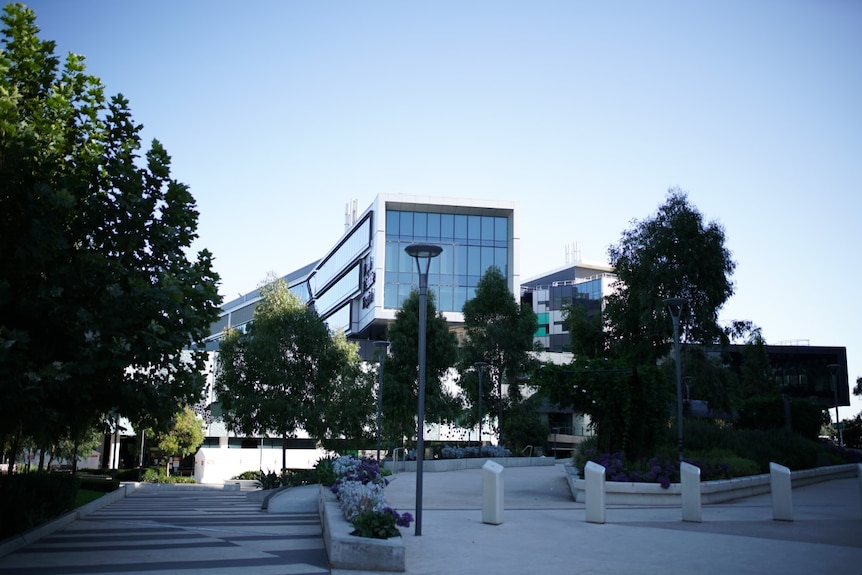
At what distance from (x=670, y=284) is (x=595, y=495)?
24997 millimetres

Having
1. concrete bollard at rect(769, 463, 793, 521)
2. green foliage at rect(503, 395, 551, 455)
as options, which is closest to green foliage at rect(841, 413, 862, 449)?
green foliage at rect(503, 395, 551, 455)

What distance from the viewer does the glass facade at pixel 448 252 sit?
6075 cm

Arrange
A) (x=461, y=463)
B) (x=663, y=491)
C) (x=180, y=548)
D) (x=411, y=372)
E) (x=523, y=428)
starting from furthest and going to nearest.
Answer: (x=523, y=428), (x=411, y=372), (x=461, y=463), (x=663, y=491), (x=180, y=548)

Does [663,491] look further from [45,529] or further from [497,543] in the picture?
[45,529]

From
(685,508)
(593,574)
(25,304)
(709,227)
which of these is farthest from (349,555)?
(709,227)

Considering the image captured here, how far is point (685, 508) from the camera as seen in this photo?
47.6 ft

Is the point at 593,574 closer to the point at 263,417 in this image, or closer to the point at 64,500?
the point at 64,500

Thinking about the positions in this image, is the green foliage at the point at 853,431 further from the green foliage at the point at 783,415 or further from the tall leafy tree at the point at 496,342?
the tall leafy tree at the point at 496,342

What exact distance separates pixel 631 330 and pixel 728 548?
28078mm

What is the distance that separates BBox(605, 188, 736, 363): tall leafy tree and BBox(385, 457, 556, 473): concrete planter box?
7.02 meters

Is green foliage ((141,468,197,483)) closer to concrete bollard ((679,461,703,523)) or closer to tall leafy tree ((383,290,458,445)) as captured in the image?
tall leafy tree ((383,290,458,445))

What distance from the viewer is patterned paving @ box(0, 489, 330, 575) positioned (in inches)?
359

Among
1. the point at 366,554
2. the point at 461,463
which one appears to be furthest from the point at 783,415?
the point at 366,554

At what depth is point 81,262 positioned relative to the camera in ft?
33.3
